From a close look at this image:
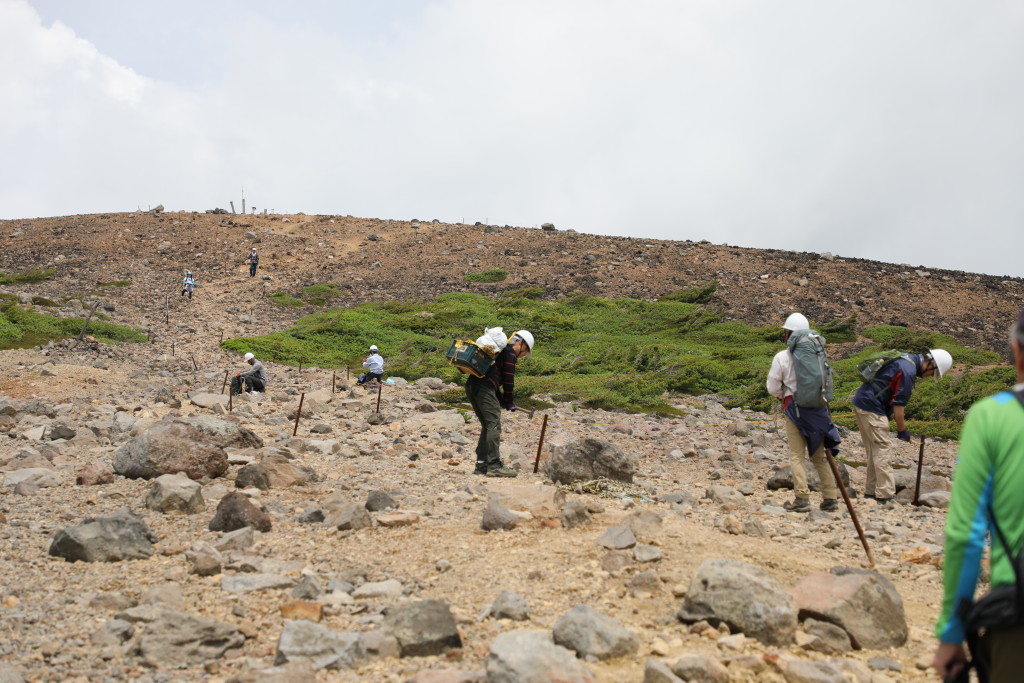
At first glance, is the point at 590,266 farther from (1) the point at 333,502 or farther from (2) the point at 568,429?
(1) the point at 333,502

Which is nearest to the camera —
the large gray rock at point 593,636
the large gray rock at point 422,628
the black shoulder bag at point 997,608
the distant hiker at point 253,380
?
the black shoulder bag at point 997,608

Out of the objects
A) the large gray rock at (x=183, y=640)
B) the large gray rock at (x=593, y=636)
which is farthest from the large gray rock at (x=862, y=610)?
the large gray rock at (x=183, y=640)

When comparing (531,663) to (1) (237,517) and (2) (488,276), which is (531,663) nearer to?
(1) (237,517)

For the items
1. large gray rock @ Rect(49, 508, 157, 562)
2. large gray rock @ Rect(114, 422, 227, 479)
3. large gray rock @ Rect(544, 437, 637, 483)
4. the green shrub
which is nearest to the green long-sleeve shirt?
large gray rock @ Rect(49, 508, 157, 562)

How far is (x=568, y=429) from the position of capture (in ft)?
47.3

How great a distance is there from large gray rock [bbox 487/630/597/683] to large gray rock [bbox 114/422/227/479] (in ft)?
17.8

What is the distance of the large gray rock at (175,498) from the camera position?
7.13 metres

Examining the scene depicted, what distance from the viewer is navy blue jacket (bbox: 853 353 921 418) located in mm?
8688

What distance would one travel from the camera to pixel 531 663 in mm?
3803

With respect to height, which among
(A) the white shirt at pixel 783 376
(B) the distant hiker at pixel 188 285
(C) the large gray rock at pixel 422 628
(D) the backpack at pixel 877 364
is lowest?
(C) the large gray rock at pixel 422 628

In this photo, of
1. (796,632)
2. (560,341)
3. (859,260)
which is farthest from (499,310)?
(796,632)

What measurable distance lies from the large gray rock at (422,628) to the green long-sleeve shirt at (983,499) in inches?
101

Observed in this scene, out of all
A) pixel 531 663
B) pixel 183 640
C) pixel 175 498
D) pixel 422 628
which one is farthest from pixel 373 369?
pixel 531 663

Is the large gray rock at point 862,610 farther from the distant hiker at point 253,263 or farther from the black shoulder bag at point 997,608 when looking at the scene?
the distant hiker at point 253,263
